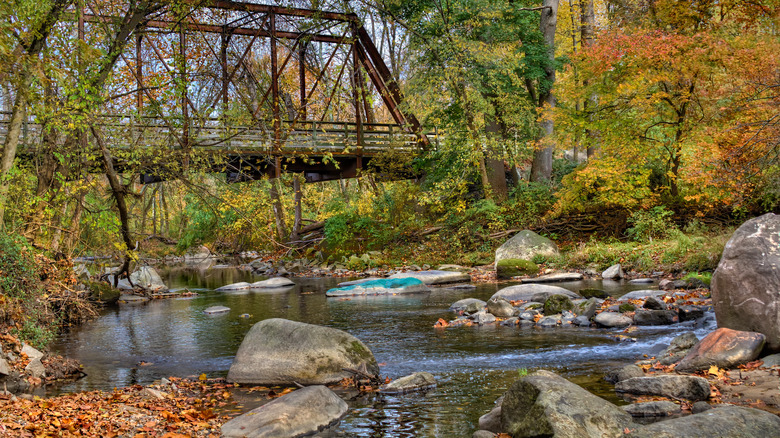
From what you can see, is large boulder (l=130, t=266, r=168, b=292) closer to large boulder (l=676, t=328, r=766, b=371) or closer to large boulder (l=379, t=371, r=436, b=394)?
large boulder (l=379, t=371, r=436, b=394)

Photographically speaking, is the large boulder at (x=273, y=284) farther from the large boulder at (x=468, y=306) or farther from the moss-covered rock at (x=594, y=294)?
the moss-covered rock at (x=594, y=294)

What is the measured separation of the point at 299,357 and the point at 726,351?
442cm

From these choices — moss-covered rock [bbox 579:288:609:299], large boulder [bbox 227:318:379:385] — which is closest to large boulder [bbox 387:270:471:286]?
moss-covered rock [bbox 579:288:609:299]

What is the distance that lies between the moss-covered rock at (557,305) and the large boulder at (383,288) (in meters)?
5.18

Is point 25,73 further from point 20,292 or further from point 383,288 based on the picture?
point 383,288

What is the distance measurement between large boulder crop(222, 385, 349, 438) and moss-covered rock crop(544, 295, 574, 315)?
5.45 m

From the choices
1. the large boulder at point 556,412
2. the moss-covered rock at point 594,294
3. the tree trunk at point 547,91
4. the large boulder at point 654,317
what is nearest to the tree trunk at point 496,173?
the tree trunk at point 547,91

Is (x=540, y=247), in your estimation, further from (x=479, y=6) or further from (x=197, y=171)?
(x=197, y=171)

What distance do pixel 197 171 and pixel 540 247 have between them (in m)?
11.1

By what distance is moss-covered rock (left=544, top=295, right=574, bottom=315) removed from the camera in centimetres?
A: 1025

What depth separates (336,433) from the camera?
5176mm

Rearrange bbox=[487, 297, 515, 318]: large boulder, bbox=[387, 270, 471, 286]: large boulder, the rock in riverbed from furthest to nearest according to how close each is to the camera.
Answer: bbox=[387, 270, 471, 286]: large boulder → the rock in riverbed → bbox=[487, 297, 515, 318]: large boulder

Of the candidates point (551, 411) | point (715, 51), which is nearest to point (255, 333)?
point (551, 411)

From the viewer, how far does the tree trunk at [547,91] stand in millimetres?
21062
